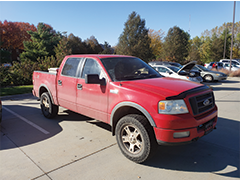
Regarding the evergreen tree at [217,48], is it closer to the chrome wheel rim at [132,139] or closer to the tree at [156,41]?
the tree at [156,41]

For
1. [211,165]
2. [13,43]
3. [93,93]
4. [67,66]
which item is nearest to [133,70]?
[93,93]

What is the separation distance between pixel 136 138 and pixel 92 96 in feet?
4.58

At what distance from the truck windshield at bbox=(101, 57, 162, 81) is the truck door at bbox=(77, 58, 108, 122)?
0.20m

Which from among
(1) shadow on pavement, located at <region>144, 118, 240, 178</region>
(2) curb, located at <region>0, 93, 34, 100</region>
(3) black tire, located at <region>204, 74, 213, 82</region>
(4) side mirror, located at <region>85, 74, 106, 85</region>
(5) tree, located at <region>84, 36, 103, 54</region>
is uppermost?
(5) tree, located at <region>84, 36, 103, 54</region>

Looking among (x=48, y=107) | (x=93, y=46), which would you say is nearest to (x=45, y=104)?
(x=48, y=107)

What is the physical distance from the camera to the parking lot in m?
2.97

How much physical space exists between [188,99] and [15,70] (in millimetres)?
13055

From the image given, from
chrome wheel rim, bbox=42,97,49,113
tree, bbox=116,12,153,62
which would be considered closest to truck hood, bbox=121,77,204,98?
chrome wheel rim, bbox=42,97,49,113

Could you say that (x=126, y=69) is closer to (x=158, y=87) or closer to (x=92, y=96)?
(x=92, y=96)

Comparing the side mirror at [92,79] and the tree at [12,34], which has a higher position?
the tree at [12,34]

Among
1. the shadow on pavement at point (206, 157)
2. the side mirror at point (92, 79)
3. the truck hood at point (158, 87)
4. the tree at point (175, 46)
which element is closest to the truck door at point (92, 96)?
the side mirror at point (92, 79)

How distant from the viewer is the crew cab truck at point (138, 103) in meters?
2.89

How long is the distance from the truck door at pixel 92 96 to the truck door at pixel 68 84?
0.74 feet

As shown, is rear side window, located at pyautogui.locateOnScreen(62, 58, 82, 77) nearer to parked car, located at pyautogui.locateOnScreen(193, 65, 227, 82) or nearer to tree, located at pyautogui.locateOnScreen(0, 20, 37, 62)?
parked car, located at pyautogui.locateOnScreen(193, 65, 227, 82)
